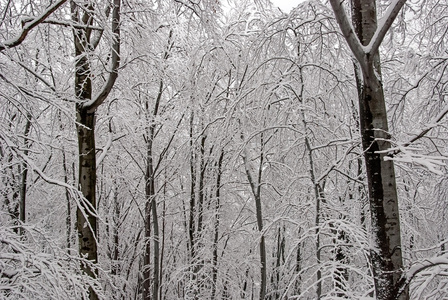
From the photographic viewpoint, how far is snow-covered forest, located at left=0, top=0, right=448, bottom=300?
2.00 meters

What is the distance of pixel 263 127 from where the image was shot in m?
4.36

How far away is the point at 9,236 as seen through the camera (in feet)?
8.42

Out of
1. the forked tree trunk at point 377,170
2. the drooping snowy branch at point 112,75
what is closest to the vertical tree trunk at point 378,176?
the forked tree trunk at point 377,170

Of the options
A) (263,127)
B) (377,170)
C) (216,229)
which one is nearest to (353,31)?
(377,170)

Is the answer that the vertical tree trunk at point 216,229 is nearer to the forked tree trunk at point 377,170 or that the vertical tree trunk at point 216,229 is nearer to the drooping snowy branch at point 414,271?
the forked tree trunk at point 377,170

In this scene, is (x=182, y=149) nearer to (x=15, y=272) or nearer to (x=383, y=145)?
(x=15, y=272)

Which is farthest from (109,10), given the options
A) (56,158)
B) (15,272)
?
(56,158)

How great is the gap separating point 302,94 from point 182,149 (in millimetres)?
6271

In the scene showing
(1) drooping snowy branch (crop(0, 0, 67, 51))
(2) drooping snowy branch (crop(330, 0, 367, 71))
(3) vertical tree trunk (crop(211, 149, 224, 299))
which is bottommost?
(3) vertical tree trunk (crop(211, 149, 224, 299))

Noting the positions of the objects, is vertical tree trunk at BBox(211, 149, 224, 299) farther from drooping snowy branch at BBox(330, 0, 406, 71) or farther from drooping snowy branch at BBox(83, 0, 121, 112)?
drooping snowy branch at BBox(330, 0, 406, 71)

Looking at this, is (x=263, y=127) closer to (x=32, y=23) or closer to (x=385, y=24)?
(x=385, y=24)

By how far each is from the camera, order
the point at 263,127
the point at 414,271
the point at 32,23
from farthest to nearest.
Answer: the point at 263,127 → the point at 32,23 → the point at 414,271

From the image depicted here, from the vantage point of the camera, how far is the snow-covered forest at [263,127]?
200cm

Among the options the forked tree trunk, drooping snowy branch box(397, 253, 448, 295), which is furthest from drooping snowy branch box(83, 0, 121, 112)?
drooping snowy branch box(397, 253, 448, 295)
